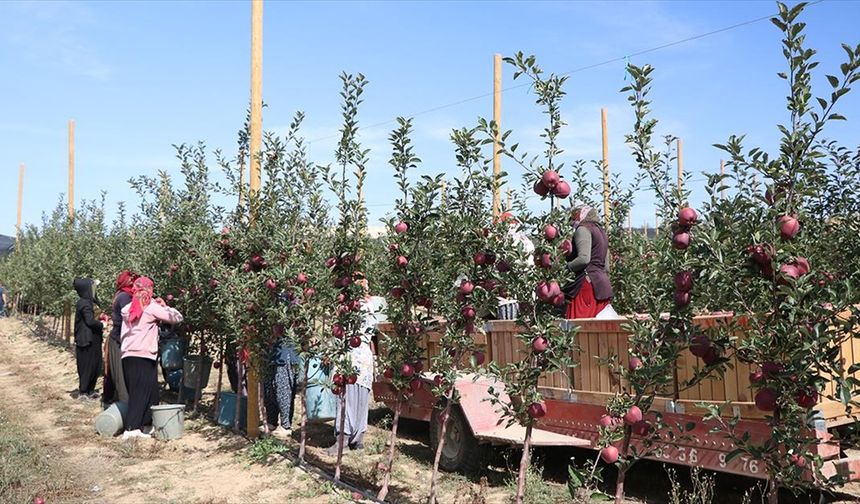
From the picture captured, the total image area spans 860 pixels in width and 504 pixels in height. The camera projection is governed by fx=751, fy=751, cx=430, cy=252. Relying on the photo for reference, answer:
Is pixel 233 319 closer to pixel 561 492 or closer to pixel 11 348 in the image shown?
pixel 561 492

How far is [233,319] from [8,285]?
30149mm

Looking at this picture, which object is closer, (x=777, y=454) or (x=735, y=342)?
(x=777, y=454)

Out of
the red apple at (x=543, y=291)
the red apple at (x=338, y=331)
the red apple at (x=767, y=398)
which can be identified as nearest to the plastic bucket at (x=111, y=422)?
the red apple at (x=338, y=331)

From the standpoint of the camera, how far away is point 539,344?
4316 mm

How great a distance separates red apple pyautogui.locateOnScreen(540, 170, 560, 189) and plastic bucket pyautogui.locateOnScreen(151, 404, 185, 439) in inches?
240

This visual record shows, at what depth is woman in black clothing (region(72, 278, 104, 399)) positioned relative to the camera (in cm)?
1141

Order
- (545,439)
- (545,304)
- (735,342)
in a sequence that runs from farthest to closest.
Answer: (545,439), (545,304), (735,342)

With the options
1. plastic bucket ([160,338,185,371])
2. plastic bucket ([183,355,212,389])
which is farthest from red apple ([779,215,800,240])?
plastic bucket ([160,338,185,371])

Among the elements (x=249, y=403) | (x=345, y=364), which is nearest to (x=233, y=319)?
(x=249, y=403)

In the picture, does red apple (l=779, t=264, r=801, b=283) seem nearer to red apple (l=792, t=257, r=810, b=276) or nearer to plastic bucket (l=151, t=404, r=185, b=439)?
red apple (l=792, t=257, r=810, b=276)

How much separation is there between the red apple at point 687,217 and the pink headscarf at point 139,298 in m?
7.03

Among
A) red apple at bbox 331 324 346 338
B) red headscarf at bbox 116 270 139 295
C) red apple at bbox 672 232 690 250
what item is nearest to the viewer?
red apple at bbox 672 232 690 250

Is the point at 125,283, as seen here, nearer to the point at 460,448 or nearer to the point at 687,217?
the point at 460,448

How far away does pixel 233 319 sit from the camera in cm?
788
